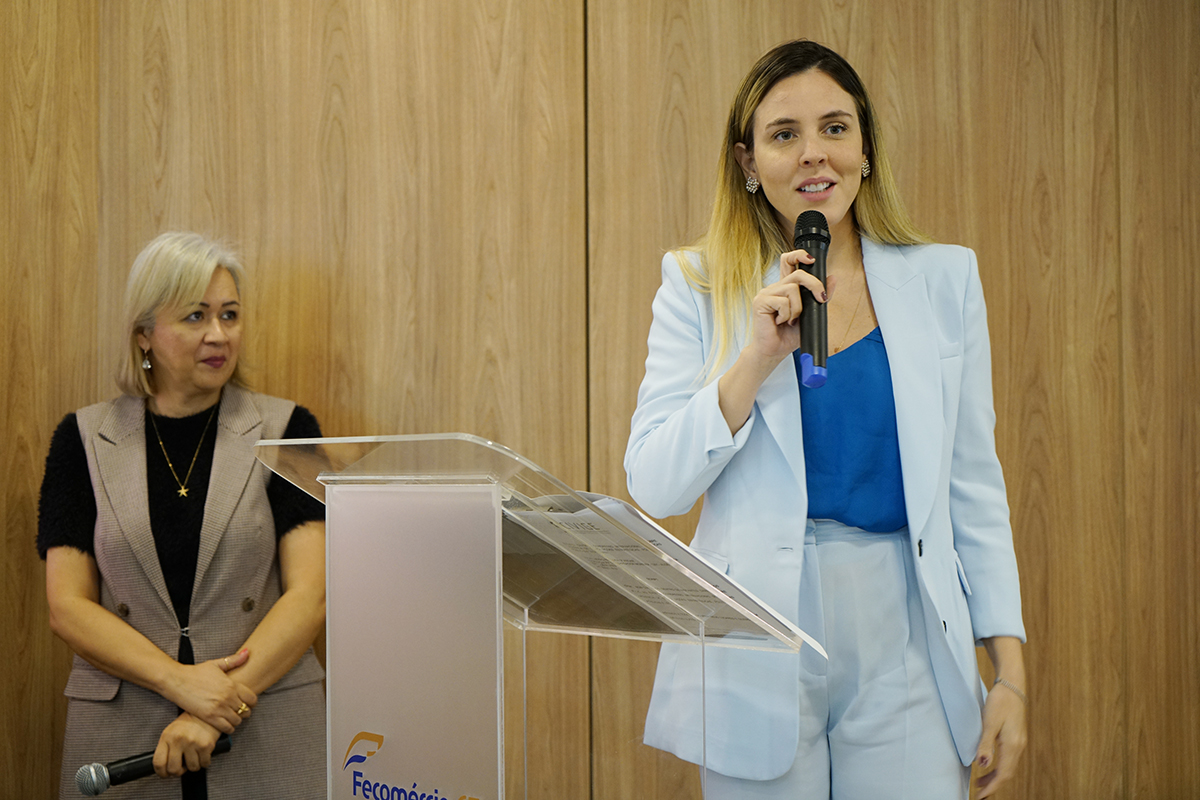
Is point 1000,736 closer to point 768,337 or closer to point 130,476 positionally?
point 768,337

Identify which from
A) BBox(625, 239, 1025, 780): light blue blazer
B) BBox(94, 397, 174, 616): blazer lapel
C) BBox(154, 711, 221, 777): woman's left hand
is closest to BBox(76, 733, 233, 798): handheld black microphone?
BBox(154, 711, 221, 777): woman's left hand

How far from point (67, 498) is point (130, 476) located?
0.17 m

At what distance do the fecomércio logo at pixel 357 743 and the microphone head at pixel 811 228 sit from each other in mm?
863

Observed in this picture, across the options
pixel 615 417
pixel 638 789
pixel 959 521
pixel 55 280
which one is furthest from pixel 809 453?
pixel 55 280

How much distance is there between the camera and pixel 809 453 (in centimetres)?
142

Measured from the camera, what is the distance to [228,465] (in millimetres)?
2594

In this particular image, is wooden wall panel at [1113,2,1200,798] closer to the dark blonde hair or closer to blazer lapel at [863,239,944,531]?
blazer lapel at [863,239,944,531]

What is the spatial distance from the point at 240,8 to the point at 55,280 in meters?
1.02

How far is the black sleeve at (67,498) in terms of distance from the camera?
2.51m

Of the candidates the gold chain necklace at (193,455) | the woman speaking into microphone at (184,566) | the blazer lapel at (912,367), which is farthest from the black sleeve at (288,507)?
the blazer lapel at (912,367)

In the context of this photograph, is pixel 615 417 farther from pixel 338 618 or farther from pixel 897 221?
pixel 338 618

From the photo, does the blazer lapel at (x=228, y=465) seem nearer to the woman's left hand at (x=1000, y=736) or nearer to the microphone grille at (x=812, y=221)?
the microphone grille at (x=812, y=221)

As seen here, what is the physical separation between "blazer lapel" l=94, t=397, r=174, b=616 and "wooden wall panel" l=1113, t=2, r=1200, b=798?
2.78 m

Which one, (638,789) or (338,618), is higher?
(338,618)
